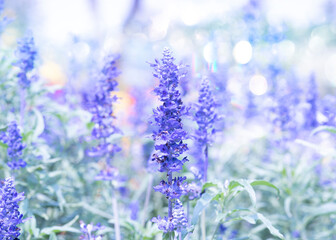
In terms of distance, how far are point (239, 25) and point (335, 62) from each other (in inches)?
492

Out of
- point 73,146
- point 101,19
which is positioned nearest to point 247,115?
point 73,146

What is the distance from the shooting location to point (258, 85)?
654cm

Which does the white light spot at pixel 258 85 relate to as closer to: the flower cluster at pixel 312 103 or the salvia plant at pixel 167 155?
the salvia plant at pixel 167 155

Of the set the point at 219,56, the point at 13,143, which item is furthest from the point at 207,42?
the point at 13,143

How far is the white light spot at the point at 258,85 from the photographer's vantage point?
6191mm

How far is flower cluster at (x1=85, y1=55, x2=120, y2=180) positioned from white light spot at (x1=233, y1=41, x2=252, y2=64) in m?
3.74

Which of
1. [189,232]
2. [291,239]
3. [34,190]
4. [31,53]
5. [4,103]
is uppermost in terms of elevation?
[31,53]

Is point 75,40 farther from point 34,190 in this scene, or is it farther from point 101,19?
point 101,19

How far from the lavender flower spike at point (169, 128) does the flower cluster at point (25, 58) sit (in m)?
1.69

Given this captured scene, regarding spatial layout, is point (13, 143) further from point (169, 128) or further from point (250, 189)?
point (250, 189)

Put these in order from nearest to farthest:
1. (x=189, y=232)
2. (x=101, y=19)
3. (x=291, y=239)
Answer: (x=189, y=232) → (x=291, y=239) → (x=101, y=19)

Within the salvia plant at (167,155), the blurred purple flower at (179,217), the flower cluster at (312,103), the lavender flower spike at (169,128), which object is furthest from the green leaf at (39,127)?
the flower cluster at (312,103)

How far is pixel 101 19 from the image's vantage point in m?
17.4

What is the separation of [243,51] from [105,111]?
4.25m
